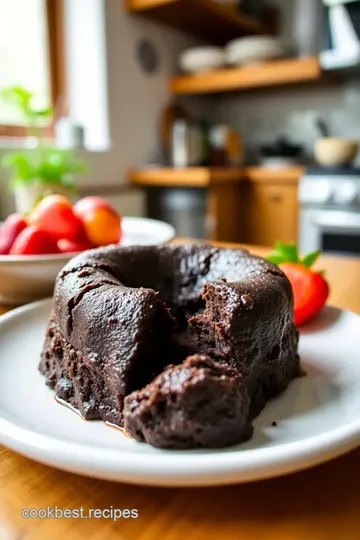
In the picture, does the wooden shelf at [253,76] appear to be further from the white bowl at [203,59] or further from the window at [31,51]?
the window at [31,51]

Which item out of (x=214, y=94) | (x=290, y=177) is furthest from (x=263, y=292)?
(x=214, y=94)

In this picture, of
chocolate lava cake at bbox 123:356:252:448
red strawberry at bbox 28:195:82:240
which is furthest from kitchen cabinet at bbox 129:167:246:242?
chocolate lava cake at bbox 123:356:252:448

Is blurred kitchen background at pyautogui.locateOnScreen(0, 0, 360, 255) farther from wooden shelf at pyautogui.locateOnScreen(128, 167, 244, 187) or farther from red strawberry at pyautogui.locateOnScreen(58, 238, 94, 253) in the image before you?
red strawberry at pyautogui.locateOnScreen(58, 238, 94, 253)

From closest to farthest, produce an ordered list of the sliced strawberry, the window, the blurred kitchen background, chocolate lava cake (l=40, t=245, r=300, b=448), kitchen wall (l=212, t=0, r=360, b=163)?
1. chocolate lava cake (l=40, t=245, r=300, b=448)
2. the sliced strawberry
3. the window
4. the blurred kitchen background
5. kitchen wall (l=212, t=0, r=360, b=163)

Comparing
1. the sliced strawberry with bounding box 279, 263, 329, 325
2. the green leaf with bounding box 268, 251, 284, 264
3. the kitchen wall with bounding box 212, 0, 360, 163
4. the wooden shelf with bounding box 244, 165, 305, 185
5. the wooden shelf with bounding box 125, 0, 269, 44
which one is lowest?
the sliced strawberry with bounding box 279, 263, 329, 325

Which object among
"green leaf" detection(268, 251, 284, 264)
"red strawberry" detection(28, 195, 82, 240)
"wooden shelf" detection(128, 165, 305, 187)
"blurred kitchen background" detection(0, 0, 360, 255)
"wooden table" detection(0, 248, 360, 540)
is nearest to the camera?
"wooden table" detection(0, 248, 360, 540)

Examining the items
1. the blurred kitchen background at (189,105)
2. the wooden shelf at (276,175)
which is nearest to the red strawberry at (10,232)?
the blurred kitchen background at (189,105)

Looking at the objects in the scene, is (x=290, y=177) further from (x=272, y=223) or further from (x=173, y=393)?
(x=173, y=393)
